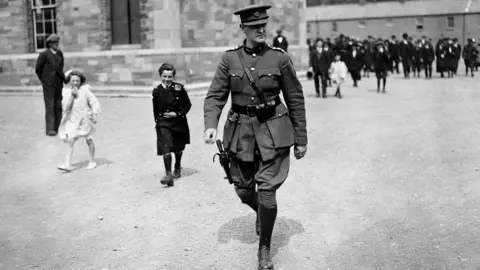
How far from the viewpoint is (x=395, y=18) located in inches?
2040

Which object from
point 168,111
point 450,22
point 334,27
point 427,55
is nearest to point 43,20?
point 168,111

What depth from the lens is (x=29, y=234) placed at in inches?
242

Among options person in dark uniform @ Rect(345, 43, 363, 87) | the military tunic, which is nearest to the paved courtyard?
the military tunic

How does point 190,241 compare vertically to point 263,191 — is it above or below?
below

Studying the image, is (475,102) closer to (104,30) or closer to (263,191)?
(104,30)

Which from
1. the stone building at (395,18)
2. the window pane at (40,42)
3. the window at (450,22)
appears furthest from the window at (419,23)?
the window pane at (40,42)

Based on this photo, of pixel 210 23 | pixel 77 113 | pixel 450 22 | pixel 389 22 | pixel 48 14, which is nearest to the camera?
pixel 77 113

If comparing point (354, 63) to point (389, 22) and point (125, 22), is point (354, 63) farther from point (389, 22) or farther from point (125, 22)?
point (389, 22)

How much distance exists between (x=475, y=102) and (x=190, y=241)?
469 inches

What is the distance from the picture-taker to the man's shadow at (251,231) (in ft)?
18.6

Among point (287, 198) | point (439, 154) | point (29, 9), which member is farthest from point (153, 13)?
point (287, 198)

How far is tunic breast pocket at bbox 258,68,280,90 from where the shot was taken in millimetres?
5086

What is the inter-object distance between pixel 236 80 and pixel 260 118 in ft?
1.19

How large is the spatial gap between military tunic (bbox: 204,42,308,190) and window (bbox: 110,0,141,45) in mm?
14133
